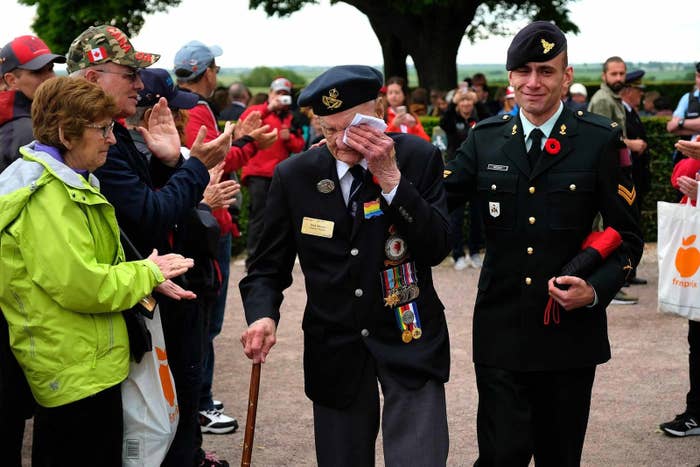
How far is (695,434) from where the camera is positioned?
5906 millimetres

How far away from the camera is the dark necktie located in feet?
11.3

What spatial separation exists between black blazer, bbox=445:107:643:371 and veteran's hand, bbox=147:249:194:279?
4.13 feet

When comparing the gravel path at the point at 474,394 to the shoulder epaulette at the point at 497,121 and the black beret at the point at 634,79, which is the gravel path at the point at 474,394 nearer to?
the shoulder epaulette at the point at 497,121

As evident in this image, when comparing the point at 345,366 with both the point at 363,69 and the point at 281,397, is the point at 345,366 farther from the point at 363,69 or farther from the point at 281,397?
the point at 281,397

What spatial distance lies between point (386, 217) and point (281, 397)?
3522 mm

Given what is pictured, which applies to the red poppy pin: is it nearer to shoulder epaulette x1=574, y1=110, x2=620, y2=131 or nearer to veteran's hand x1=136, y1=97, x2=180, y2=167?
shoulder epaulette x1=574, y1=110, x2=620, y2=131

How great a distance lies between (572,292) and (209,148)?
1620mm

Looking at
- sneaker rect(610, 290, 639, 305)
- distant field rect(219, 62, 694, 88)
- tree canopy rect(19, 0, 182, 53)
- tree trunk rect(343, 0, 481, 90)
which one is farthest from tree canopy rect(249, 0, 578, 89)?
sneaker rect(610, 290, 639, 305)

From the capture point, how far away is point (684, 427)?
5891 mm

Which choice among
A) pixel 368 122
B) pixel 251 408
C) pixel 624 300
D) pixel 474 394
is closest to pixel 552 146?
pixel 368 122

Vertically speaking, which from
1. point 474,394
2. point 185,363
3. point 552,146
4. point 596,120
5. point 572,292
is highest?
point 596,120

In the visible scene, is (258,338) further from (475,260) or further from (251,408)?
(475,260)

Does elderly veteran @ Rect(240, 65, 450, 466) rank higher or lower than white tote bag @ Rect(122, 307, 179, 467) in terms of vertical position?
higher

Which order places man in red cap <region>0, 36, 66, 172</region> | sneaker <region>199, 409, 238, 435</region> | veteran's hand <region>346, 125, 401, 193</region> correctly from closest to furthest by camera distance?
veteran's hand <region>346, 125, 401, 193</region>, man in red cap <region>0, 36, 66, 172</region>, sneaker <region>199, 409, 238, 435</region>
